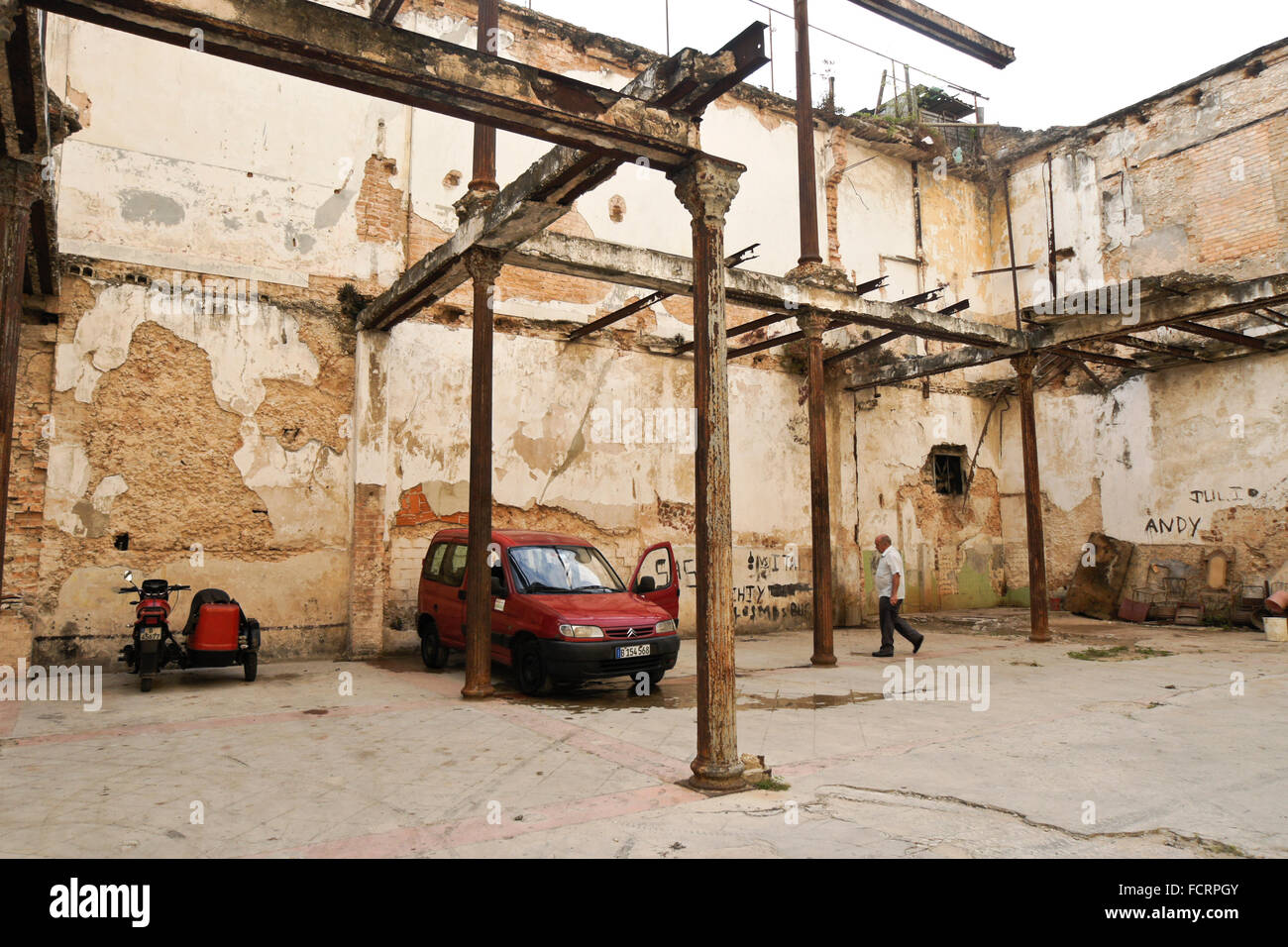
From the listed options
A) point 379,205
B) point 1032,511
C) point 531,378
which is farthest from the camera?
point 1032,511

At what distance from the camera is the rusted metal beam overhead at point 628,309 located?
10.9 metres

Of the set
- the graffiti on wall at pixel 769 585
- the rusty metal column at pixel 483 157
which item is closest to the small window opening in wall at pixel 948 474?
the graffiti on wall at pixel 769 585

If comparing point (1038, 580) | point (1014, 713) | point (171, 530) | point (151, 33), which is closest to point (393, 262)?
point (171, 530)

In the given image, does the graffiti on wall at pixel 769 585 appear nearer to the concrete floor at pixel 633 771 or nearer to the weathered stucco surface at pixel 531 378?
the weathered stucco surface at pixel 531 378

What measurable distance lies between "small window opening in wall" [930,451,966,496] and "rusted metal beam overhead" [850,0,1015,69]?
7.40 meters

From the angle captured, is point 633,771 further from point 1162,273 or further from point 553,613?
point 1162,273

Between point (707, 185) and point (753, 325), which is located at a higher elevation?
point (753, 325)

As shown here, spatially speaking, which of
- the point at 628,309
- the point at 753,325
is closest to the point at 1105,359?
the point at 753,325

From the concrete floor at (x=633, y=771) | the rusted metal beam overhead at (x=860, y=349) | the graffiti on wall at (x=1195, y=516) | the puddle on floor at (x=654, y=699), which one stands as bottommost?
the puddle on floor at (x=654, y=699)

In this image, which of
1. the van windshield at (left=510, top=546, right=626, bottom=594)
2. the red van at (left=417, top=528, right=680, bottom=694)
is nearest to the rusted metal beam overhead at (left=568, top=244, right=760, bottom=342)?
the van windshield at (left=510, top=546, right=626, bottom=594)

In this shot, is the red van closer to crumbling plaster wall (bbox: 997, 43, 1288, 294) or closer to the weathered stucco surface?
the weathered stucco surface

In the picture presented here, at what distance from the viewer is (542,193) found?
6695 mm

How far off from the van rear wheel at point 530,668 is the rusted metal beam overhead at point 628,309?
4875mm

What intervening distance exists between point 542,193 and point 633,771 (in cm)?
442
